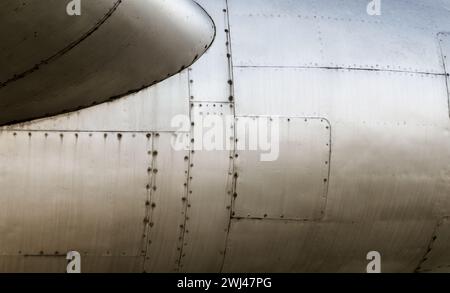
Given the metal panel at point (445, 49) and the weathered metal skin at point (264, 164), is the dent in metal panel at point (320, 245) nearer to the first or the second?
the weathered metal skin at point (264, 164)

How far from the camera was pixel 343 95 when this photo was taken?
7547 millimetres

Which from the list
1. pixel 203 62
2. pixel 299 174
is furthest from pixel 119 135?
pixel 299 174

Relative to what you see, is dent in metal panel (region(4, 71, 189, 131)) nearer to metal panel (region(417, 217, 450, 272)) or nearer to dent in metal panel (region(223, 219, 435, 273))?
dent in metal panel (region(223, 219, 435, 273))

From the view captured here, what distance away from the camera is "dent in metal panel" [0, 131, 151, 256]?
22.5ft

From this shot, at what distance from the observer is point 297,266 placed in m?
7.70

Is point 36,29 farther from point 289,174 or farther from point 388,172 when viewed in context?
point 388,172

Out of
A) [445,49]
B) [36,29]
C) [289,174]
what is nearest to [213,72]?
[289,174]

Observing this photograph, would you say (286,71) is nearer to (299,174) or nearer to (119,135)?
(299,174)

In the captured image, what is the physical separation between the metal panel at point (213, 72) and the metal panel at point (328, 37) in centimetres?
11

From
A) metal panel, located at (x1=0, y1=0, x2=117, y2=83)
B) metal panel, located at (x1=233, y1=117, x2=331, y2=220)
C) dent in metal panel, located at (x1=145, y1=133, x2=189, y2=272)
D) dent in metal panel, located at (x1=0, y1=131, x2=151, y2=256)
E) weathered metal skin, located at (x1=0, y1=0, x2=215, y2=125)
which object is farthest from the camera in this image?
metal panel, located at (x1=233, y1=117, x2=331, y2=220)

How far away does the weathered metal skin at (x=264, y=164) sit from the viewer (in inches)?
274

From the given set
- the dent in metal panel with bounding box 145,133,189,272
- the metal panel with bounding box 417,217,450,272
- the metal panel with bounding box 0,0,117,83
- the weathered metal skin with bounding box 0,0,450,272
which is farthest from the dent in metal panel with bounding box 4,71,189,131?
the metal panel with bounding box 417,217,450,272

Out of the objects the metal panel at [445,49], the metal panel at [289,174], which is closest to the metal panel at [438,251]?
the metal panel at [289,174]

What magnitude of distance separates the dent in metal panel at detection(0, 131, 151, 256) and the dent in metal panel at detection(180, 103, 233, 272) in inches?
17.2
